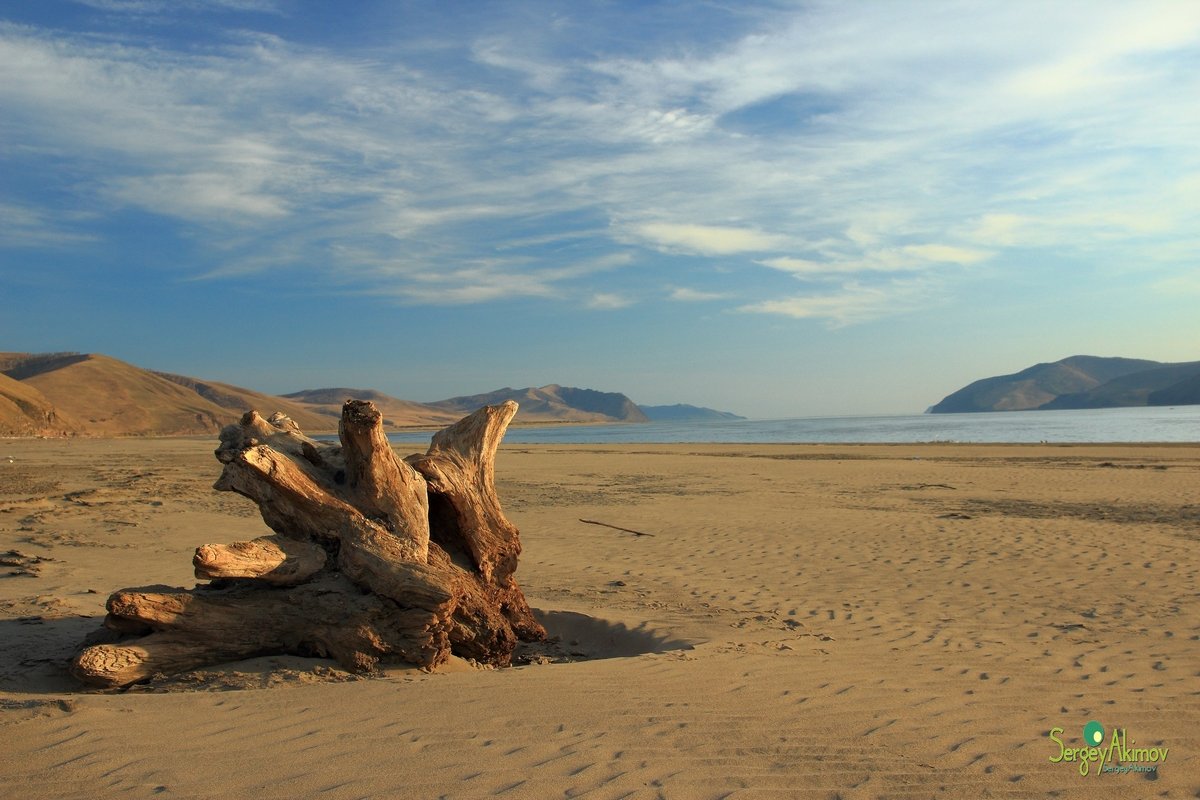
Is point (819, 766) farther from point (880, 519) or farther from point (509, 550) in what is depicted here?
point (880, 519)

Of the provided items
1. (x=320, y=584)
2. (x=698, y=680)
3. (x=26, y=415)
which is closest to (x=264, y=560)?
(x=320, y=584)

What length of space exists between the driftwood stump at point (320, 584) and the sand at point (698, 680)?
248 millimetres

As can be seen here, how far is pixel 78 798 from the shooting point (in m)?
3.32

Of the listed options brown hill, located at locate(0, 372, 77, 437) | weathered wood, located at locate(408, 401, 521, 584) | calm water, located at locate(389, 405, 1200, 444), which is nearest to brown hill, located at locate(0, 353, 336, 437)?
brown hill, located at locate(0, 372, 77, 437)

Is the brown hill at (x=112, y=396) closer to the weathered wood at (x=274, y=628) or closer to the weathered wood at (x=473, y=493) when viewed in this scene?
the weathered wood at (x=473, y=493)

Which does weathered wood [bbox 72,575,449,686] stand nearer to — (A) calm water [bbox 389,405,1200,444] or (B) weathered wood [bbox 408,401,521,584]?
(B) weathered wood [bbox 408,401,521,584]

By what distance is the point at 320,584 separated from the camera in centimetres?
568

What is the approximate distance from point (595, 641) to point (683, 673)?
5.96 ft

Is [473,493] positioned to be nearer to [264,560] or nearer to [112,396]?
[264,560]

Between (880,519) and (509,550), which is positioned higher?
(509,550)

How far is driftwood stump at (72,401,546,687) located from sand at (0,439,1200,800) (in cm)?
25

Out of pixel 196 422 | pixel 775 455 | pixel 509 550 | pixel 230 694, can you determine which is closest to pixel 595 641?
pixel 509 550

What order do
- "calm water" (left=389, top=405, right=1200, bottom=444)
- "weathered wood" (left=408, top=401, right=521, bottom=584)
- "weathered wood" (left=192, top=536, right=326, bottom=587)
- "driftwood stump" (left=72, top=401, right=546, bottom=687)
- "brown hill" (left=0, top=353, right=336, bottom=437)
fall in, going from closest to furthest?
"weathered wood" (left=192, top=536, right=326, bottom=587), "driftwood stump" (left=72, top=401, right=546, bottom=687), "weathered wood" (left=408, top=401, right=521, bottom=584), "calm water" (left=389, top=405, right=1200, bottom=444), "brown hill" (left=0, top=353, right=336, bottom=437)

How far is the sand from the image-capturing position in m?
3.62
